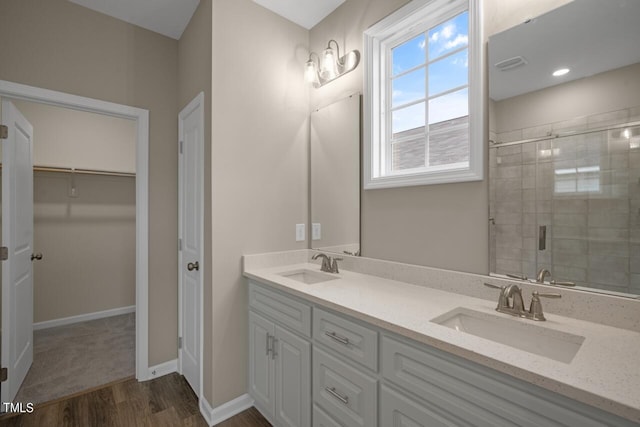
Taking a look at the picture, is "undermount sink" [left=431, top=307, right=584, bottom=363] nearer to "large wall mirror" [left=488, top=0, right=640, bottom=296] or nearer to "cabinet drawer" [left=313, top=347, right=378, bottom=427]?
"large wall mirror" [left=488, top=0, right=640, bottom=296]

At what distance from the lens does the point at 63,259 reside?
3.30 m

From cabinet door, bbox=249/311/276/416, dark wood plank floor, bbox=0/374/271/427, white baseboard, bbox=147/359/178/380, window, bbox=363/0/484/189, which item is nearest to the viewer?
window, bbox=363/0/484/189

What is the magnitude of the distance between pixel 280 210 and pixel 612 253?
5.81 ft

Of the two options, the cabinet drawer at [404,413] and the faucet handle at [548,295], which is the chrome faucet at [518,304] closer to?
the faucet handle at [548,295]

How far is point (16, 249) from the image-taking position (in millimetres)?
2037

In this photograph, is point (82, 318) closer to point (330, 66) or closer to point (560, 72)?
point (330, 66)

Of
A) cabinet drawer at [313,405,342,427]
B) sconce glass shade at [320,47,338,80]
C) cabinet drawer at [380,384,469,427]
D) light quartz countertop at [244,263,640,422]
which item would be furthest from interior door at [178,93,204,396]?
cabinet drawer at [380,384,469,427]

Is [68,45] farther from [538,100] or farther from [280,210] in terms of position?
[538,100]

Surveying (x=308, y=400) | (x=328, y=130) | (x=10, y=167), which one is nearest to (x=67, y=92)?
(x=10, y=167)

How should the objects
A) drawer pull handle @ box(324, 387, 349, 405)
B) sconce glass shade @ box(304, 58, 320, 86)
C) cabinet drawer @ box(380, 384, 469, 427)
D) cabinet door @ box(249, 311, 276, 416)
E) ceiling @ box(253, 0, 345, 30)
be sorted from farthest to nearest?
sconce glass shade @ box(304, 58, 320, 86) → ceiling @ box(253, 0, 345, 30) → cabinet door @ box(249, 311, 276, 416) → drawer pull handle @ box(324, 387, 349, 405) → cabinet drawer @ box(380, 384, 469, 427)

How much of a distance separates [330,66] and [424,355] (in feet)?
6.28

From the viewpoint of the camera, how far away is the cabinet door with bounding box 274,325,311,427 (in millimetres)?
1464

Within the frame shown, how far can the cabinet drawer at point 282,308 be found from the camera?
4.87 ft

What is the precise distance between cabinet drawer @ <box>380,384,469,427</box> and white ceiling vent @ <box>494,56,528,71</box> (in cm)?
143
